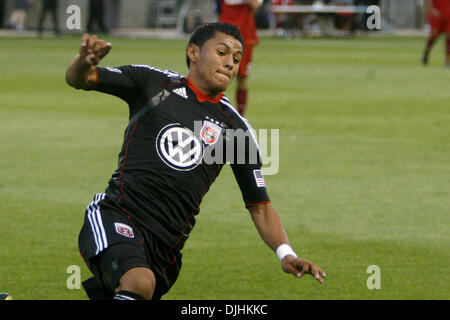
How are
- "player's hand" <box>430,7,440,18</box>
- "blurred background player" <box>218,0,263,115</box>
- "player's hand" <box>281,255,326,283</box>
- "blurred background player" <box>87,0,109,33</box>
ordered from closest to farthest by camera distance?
"player's hand" <box>281,255,326,283</box> → "blurred background player" <box>218,0,263,115</box> → "player's hand" <box>430,7,440,18</box> → "blurred background player" <box>87,0,109,33</box>

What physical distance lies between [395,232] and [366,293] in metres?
1.69

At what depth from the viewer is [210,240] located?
730 cm

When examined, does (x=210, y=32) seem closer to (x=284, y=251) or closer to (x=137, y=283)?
(x=284, y=251)

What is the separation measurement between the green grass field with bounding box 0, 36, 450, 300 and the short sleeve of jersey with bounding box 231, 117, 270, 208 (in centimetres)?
95

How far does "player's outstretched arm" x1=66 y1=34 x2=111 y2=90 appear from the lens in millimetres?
4391

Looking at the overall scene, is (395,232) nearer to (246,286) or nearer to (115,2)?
(246,286)

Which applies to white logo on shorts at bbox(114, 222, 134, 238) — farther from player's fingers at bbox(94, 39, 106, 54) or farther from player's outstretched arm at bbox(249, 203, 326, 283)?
player's fingers at bbox(94, 39, 106, 54)

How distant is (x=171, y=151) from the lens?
16.2 feet

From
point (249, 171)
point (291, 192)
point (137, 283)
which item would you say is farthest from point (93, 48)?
point (291, 192)

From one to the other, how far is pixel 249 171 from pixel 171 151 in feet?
1.48

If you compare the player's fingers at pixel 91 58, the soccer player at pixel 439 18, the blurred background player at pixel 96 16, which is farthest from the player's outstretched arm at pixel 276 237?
the blurred background player at pixel 96 16

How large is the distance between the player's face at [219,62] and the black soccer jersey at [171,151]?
3.5 inches

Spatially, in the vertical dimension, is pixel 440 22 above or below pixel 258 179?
below

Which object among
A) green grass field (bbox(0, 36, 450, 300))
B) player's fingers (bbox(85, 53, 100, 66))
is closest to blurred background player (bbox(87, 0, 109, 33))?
green grass field (bbox(0, 36, 450, 300))
